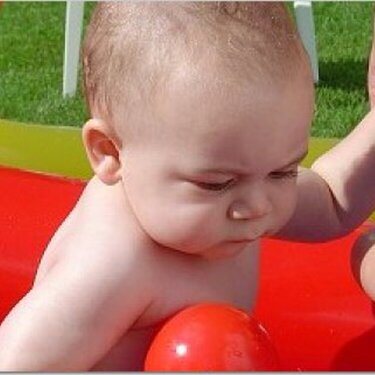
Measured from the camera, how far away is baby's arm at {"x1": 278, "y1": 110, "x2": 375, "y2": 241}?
1648mm

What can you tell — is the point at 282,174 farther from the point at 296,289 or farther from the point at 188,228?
the point at 296,289

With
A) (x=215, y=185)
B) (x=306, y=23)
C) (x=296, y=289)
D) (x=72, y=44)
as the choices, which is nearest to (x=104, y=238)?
(x=215, y=185)

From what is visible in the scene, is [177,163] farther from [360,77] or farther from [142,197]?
[360,77]

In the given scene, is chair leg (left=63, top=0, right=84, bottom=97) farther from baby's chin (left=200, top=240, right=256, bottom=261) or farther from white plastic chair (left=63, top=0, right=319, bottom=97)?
baby's chin (left=200, top=240, right=256, bottom=261)

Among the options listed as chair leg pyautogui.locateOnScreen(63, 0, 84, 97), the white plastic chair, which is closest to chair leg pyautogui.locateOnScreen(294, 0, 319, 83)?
the white plastic chair

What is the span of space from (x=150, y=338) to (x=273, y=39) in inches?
15.0

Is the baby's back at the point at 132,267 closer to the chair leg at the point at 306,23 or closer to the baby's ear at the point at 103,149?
the baby's ear at the point at 103,149

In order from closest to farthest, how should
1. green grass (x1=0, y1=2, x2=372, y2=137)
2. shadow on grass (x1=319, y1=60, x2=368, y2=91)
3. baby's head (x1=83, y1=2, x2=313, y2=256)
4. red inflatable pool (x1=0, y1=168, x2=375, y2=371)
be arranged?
baby's head (x1=83, y1=2, x2=313, y2=256), red inflatable pool (x1=0, y1=168, x2=375, y2=371), green grass (x1=0, y1=2, x2=372, y2=137), shadow on grass (x1=319, y1=60, x2=368, y2=91)

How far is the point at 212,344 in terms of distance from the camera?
1.28 m

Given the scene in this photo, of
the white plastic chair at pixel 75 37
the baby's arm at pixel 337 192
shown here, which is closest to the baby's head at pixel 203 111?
the baby's arm at pixel 337 192

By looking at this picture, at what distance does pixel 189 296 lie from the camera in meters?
1.40

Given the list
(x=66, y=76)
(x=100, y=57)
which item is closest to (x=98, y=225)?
(x=100, y=57)

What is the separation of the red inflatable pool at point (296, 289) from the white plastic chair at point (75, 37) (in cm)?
202

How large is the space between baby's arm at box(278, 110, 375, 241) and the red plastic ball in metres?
0.35
